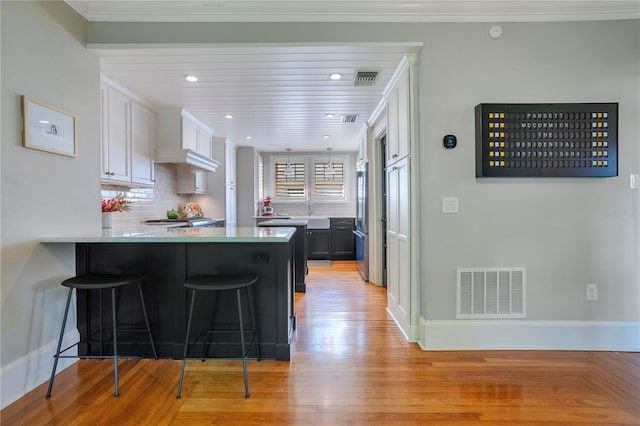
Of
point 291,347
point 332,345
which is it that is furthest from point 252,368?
point 332,345

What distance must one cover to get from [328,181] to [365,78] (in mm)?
4147

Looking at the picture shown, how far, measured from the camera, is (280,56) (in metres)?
2.60

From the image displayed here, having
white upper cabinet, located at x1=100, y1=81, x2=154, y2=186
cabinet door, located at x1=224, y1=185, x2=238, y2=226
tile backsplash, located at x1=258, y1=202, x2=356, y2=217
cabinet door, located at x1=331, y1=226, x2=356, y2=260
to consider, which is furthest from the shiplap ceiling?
tile backsplash, located at x1=258, y1=202, x2=356, y2=217

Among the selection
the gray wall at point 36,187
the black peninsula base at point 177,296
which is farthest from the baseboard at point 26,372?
the black peninsula base at point 177,296

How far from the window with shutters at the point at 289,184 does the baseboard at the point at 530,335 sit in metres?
5.03

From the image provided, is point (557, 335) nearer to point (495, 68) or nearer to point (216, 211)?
point (495, 68)

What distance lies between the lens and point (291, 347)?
8.18ft

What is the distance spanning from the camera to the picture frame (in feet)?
6.27

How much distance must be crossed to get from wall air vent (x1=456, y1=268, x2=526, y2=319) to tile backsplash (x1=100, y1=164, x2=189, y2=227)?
140 inches

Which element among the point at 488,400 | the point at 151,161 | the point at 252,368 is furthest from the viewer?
the point at 151,161

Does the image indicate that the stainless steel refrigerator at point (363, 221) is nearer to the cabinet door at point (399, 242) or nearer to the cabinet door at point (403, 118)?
the cabinet door at point (399, 242)

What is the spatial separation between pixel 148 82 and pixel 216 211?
2.52 metres

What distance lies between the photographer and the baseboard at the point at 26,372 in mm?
1788

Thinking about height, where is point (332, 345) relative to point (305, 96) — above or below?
below
